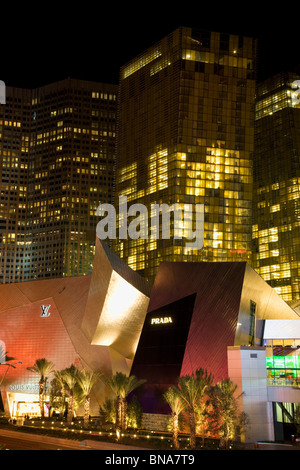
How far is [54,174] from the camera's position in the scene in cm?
17550

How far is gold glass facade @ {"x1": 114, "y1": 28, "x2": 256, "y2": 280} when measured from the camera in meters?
107

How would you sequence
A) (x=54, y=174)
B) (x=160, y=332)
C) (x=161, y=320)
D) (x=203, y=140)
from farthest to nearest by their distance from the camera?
1. (x=54, y=174)
2. (x=203, y=140)
3. (x=161, y=320)
4. (x=160, y=332)

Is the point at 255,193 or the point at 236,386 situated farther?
the point at 255,193

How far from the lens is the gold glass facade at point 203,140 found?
351 feet

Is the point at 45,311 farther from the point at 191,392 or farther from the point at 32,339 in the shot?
the point at 191,392

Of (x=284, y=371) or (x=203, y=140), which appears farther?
(x=203, y=140)

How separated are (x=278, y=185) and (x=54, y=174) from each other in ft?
245

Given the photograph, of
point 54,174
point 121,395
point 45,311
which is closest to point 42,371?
point 45,311

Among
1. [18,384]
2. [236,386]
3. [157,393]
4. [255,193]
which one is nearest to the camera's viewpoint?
[236,386]

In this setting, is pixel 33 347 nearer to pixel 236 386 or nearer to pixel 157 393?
pixel 157 393

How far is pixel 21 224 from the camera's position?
17562 cm

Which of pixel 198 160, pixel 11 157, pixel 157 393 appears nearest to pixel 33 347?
pixel 157 393

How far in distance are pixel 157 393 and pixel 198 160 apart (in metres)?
67.0
